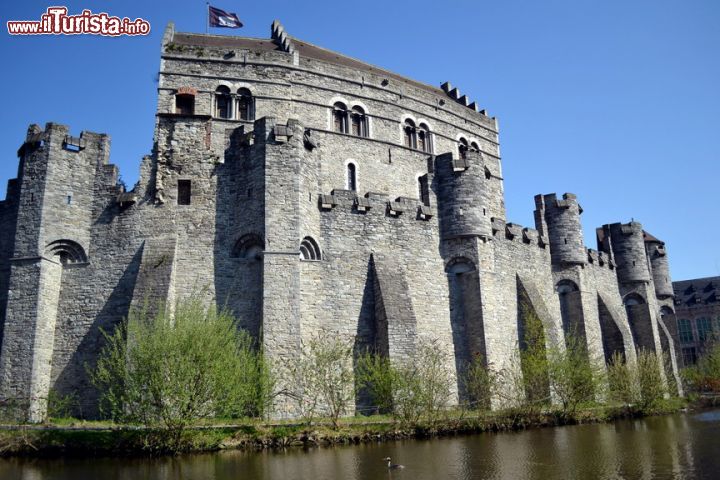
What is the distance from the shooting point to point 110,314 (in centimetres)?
2039

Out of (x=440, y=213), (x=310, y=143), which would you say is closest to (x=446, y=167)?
(x=440, y=213)

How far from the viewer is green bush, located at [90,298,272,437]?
631 inches

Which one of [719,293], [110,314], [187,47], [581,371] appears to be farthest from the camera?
[719,293]

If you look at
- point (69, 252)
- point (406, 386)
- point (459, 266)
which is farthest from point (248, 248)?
point (459, 266)

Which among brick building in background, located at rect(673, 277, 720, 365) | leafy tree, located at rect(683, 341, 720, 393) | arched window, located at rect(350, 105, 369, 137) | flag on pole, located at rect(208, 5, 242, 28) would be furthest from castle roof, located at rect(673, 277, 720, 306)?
flag on pole, located at rect(208, 5, 242, 28)

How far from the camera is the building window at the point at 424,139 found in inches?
1383

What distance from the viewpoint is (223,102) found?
30266 mm

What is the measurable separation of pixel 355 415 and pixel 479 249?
8127 millimetres

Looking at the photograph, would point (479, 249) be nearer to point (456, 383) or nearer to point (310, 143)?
point (456, 383)

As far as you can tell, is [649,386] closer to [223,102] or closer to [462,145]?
[462,145]

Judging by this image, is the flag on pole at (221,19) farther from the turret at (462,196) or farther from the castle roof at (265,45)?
the turret at (462,196)

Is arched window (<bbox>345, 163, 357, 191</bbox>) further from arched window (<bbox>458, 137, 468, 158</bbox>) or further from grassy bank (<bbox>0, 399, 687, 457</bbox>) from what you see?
grassy bank (<bbox>0, 399, 687, 457</bbox>)

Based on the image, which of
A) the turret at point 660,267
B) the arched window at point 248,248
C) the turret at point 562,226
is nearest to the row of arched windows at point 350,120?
the turret at point 562,226

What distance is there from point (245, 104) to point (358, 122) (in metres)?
6.03
